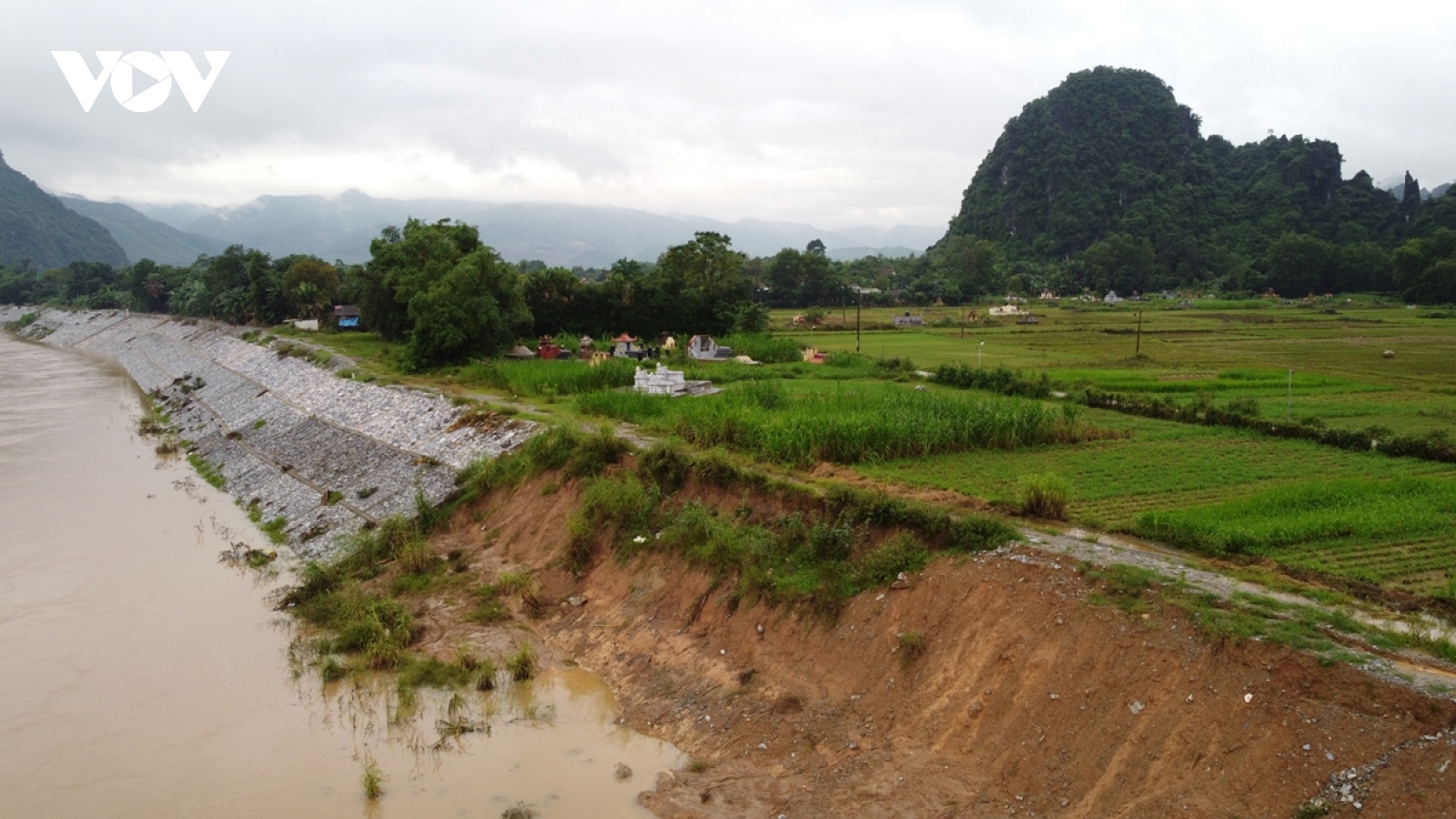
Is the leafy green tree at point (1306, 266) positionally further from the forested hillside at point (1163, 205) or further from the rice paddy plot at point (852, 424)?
the rice paddy plot at point (852, 424)

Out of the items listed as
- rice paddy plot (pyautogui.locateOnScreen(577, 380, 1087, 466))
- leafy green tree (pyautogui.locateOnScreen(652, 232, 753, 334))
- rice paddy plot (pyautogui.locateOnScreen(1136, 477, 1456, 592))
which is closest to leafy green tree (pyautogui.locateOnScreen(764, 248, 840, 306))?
leafy green tree (pyautogui.locateOnScreen(652, 232, 753, 334))

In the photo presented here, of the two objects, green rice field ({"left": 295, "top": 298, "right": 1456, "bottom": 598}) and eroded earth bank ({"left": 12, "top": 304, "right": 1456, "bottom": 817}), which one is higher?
green rice field ({"left": 295, "top": 298, "right": 1456, "bottom": 598})

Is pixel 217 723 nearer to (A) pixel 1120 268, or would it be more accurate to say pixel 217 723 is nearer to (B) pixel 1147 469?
(B) pixel 1147 469

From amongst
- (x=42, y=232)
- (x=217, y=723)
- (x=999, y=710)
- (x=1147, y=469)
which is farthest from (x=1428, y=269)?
(x=42, y=232)

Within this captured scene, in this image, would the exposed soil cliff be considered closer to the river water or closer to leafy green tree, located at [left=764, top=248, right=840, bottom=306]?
the river water

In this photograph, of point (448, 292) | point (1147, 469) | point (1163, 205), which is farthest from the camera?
point (1163, 205)

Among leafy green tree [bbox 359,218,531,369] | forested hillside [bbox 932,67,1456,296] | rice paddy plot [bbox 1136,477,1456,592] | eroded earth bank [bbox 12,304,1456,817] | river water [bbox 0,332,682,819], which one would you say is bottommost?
river water [bbox 0,332,682,819]

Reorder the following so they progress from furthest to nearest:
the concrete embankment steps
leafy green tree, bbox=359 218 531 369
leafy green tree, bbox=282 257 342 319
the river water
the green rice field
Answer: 1. leafy green tree, bbox=282 257 342 319
2. leafy green tree, bbox=359 218 531 369
3. the concrete embankment steps
4. the green rice field
5. the river water

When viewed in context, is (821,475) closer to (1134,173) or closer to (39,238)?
(1134,173)
